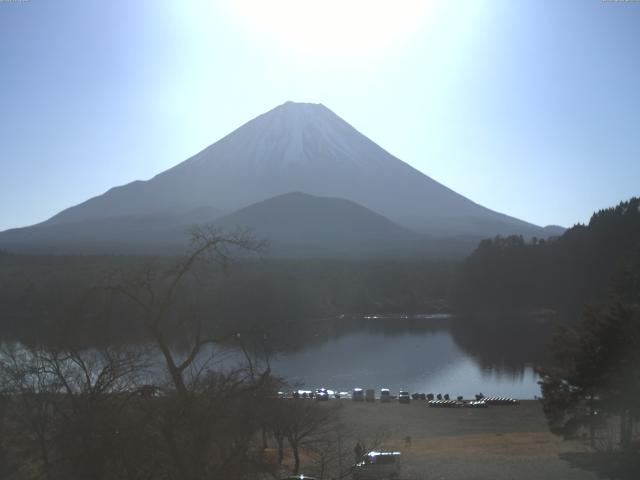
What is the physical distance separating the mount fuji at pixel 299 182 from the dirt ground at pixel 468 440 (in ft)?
192

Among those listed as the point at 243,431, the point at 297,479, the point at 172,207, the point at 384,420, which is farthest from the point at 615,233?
the point at 172,207

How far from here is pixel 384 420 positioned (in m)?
13.4

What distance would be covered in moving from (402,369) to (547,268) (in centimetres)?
1819

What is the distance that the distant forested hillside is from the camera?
32906mm

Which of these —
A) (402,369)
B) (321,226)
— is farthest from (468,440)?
(321,226)

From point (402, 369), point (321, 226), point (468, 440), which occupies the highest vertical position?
point (321, 226)

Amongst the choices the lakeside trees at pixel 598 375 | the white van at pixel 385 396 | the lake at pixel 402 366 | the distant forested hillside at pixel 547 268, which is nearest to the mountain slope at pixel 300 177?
the distant forested hillside at pixel 547 268

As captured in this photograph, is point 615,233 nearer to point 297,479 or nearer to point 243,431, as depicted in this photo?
point 297,479

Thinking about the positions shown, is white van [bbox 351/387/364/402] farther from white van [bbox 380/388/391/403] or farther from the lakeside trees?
the lakeside trees

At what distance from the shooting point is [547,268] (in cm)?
3603

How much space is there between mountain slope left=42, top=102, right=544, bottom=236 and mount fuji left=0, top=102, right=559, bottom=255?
110 millimetres

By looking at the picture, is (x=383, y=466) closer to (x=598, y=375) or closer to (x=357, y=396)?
(x=598, y=375)

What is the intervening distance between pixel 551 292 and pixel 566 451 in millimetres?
27535

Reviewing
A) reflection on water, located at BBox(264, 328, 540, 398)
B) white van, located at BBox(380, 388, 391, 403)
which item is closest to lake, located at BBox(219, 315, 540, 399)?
reflection on water, located at BBox(264, 328, 540, 398)
